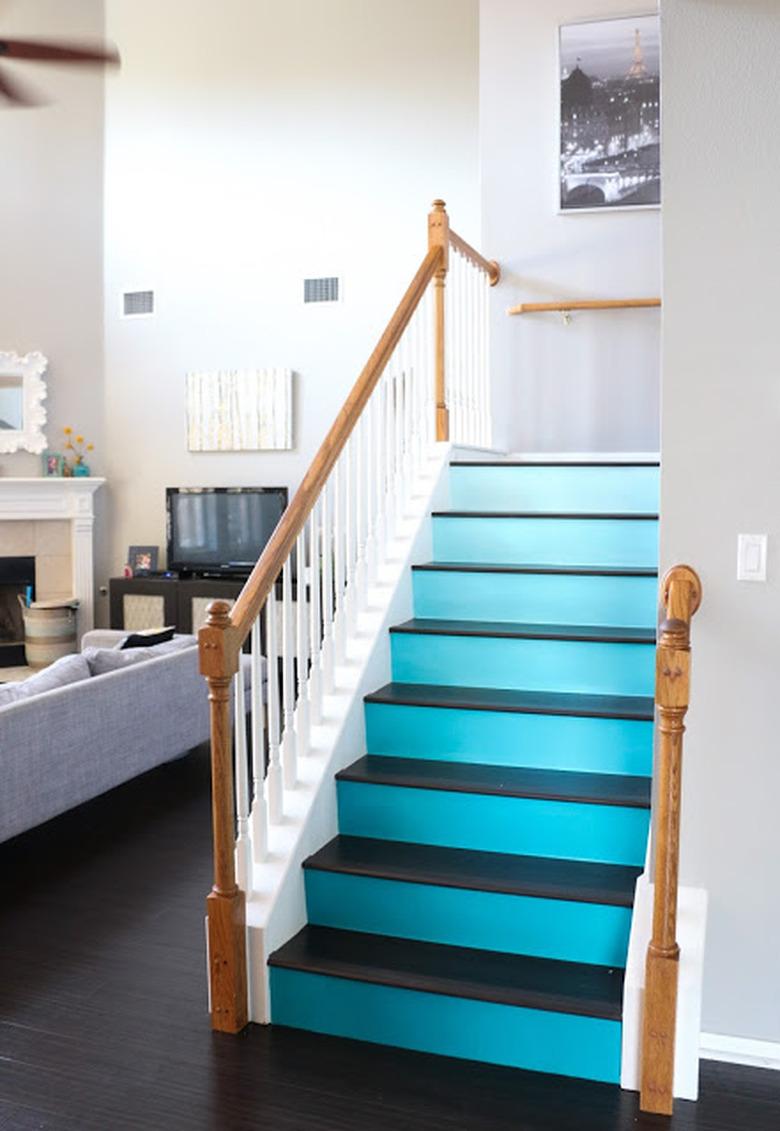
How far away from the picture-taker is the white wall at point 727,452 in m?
2.70

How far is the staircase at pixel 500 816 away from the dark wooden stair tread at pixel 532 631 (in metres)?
0.01

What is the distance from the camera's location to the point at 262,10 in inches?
332

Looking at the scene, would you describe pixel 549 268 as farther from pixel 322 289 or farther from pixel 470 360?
pixel 322 289

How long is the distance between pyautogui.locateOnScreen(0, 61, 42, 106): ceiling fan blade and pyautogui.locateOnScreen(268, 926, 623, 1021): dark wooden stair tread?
3.23 metres

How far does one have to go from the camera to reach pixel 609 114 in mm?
6035

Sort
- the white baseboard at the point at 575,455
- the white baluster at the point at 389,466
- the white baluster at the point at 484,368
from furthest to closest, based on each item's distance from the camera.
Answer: the white baseboard at the point at 575,455 < the white baluster at the point at 484,368 < the white baluster at the point at 389,466

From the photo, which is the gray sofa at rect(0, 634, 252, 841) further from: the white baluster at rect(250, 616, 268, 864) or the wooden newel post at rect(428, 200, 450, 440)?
the wooden newel post at rect(428, 200, 450, 440)

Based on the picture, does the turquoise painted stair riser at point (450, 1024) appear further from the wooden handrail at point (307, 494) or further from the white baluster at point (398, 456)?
the white baluster at point (398, 456)

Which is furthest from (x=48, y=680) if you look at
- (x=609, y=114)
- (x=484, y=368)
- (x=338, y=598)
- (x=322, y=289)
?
(x=322, y=289)

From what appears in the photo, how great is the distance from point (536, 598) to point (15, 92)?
279 centimetres

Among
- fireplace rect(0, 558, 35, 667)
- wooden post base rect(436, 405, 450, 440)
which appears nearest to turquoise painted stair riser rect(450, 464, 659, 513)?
wooden post base rect(436, 405, 450, 440)

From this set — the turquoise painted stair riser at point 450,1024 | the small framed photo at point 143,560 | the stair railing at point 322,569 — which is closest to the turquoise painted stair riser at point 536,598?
the stair railing at point 322,569

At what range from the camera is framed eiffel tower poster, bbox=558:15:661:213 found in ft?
19.5

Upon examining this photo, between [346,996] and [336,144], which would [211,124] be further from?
[346,996]
